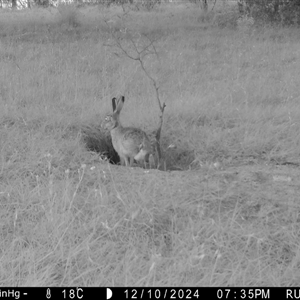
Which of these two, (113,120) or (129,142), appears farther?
(113,120)

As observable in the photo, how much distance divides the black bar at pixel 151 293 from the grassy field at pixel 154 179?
58 mm

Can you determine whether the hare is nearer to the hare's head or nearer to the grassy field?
the hare's head

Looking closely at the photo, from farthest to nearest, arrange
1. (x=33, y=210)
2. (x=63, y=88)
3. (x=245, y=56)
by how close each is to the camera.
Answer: (x=245, y=56)
(x=63, y=88)
(x=33, y=210)

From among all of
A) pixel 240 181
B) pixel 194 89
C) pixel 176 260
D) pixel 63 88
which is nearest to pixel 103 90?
pixel 63 88

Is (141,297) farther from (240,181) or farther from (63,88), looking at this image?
(63,88)

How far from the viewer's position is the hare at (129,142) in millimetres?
4586

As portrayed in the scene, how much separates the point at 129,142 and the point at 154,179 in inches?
30.4

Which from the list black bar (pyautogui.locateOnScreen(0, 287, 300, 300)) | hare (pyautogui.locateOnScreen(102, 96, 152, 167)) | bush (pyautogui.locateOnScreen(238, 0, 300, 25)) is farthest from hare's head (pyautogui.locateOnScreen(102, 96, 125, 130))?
bush (pyautogui.locateOnScreen(238, 0, 300, 25))

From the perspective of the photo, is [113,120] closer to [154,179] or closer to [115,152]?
[115,152]

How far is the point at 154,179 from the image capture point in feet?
12.9

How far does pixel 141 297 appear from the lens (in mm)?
2613

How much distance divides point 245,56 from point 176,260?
6724 millimetres

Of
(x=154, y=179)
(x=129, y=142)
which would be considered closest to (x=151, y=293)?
(x=154, y=179)

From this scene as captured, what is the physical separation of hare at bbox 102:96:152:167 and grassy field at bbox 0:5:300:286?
0.32 m
